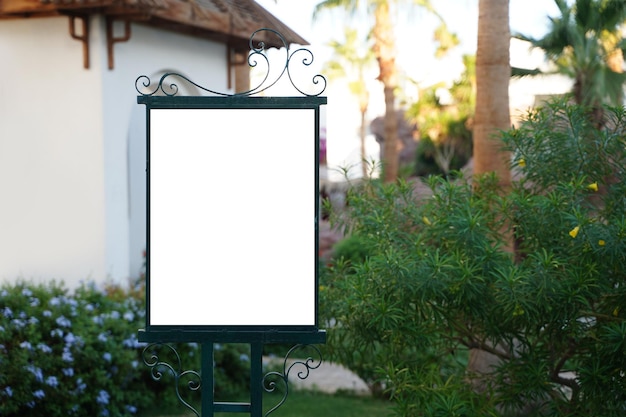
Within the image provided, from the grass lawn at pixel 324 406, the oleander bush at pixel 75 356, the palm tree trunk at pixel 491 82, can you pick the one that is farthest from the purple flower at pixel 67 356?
the palm tree trunk at pixel 491 82

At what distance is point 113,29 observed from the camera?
807 centimetres

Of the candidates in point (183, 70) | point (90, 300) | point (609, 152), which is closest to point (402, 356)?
point (609, 152)

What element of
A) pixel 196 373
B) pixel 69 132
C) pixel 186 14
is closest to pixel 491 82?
pixel 186 14

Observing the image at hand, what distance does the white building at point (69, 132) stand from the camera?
7.97 m

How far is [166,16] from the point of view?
7996mm

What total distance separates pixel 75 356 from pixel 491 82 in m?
4.27

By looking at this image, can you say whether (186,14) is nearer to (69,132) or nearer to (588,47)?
(69,132)

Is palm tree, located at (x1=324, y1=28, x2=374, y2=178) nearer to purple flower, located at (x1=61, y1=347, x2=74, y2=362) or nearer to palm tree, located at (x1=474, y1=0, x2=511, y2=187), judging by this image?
palm tree, located at (x1=474, y1=0, x2=511, y2=187)

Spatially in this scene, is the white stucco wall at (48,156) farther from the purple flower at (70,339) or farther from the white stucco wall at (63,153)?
the purple flower at (70,339)

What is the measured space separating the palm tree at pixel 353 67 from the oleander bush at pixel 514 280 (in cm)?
3482

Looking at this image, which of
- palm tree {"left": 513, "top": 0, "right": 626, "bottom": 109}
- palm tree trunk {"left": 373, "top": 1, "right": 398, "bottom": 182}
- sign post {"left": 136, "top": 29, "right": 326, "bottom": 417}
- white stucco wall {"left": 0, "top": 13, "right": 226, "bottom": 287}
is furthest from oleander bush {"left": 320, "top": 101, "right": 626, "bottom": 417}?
palm tree trunk {"left": 373, "top": 1, "right": 398, "bottom": 182}

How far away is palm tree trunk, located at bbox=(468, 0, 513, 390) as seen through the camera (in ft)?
23.7

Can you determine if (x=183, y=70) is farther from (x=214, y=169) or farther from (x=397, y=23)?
(x=397, y=23)

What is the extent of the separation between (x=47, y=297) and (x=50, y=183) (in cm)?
192
